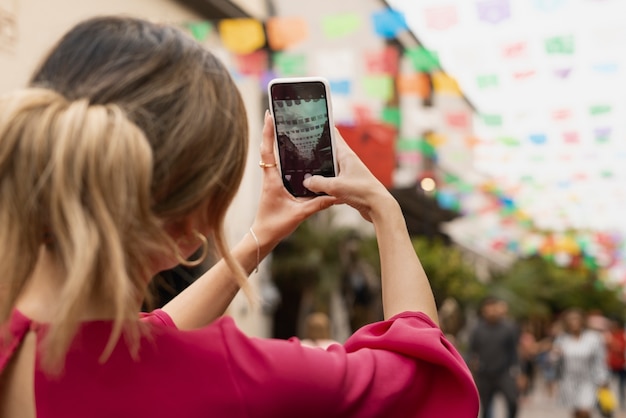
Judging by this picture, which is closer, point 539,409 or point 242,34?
point 242,34

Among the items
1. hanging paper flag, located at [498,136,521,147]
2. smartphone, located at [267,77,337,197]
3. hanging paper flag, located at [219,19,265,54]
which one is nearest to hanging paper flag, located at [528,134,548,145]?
hanging paper flag, located at [498,136,521,147]

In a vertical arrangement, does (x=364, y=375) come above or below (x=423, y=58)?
above

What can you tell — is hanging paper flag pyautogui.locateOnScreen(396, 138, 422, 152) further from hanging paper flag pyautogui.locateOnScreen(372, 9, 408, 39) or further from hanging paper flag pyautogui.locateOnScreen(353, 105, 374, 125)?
hanging paper flag pyautogui.locateOnScreen(372, 9, 408, 39)

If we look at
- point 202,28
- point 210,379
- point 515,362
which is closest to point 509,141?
point 515,362

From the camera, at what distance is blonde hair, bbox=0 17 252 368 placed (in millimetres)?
1178

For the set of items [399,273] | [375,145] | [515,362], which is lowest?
[515,362]

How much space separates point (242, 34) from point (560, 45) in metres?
4.36

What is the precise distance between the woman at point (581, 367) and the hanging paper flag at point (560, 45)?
3.81 metres

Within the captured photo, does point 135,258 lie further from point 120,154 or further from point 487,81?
point 487,81

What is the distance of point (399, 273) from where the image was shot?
1.45 metres

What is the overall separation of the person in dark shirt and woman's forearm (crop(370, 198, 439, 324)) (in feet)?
34.3

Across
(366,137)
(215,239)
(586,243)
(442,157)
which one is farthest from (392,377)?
(586,243)

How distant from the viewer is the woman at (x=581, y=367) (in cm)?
1229

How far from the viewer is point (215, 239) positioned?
55.0 inches
